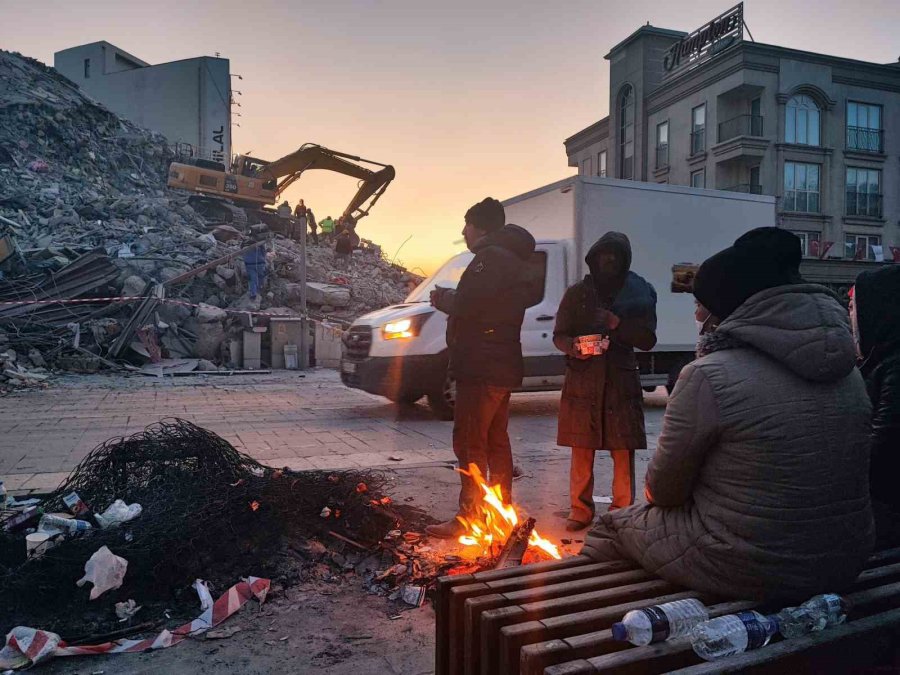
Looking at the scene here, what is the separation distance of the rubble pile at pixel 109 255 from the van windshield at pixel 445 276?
812cm

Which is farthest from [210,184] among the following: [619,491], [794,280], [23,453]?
[794,280]

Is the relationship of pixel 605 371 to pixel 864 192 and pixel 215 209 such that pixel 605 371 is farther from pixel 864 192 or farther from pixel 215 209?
pixel 864 192

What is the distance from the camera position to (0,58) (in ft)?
134

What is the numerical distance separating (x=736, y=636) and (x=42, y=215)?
2920 cm

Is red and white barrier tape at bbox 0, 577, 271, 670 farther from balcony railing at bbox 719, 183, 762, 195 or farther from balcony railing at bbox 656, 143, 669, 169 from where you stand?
balcony railing at bbox 656, 143, 669, 169

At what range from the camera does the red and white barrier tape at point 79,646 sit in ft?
9.25

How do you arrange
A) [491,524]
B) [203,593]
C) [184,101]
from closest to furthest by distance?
[203,593] → [491,524] → [184,101]

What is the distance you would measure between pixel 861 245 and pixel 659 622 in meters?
39.9

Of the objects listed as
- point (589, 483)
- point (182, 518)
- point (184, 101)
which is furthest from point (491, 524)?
point (184, 101)

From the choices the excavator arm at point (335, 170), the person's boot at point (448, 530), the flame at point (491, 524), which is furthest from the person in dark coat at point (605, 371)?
the excavator arm at point (335, 170)

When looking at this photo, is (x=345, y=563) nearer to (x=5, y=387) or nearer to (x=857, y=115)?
(x=5, y=387)

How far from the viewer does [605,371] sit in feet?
15.0

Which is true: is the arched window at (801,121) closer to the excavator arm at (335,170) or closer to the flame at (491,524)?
the excavator arm at (335,170)

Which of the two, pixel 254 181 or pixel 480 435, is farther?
pixel 254 181
